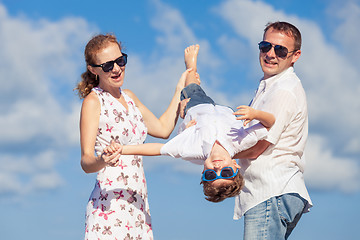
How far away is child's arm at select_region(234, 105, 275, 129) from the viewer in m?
6.27

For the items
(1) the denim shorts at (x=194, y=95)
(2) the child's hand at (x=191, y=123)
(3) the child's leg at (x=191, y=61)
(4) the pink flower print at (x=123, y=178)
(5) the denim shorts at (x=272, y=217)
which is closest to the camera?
(5) the denim shorts at (x=272, y=217)

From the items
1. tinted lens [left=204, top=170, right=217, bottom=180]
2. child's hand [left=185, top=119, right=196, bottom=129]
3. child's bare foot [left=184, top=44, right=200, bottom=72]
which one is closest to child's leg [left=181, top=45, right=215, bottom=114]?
child's bare foot [left=184, top=44, right=200, bottom=72]

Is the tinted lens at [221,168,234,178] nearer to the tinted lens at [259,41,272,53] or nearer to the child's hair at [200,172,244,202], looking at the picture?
the child's hair at [200,172,244,202]

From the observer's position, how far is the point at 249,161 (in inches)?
270

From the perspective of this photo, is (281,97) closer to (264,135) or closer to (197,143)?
(264,135)

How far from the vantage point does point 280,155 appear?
677 centimetres

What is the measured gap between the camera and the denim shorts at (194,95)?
27.1ft

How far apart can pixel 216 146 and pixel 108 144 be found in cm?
155

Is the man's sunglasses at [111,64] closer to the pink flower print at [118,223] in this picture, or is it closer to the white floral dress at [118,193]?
the white floral dress at [118,193]

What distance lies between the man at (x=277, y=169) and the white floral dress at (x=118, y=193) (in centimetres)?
142

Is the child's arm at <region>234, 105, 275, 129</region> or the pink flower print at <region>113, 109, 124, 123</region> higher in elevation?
the pink flower print at <region>113, 109, 124, 123</region>

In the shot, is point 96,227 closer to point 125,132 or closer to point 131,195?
point 131,195

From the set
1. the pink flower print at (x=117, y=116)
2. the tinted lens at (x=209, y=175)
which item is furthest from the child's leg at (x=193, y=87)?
the tinted lens at (x=209, y=175)

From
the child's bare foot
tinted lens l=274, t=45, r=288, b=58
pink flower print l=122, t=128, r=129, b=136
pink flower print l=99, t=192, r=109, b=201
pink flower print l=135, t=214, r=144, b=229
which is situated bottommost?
pink flower print l=135, t=214, r=144, b=229
